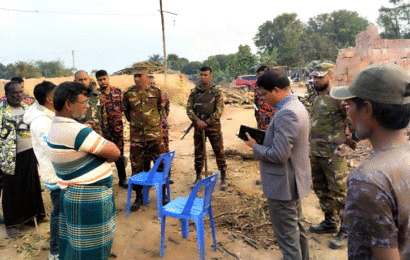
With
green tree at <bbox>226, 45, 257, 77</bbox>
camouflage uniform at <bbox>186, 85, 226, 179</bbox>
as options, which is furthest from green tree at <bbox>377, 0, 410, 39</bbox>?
camouflage uniform at <bbox>186, 85, 226, 179</bbox>

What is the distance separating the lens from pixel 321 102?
11.8 feet

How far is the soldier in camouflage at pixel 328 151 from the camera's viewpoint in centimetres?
349

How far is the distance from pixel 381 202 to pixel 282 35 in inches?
2000

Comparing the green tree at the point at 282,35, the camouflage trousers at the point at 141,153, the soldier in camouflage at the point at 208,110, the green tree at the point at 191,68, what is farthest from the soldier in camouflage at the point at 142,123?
the green tree at the point at 191,68

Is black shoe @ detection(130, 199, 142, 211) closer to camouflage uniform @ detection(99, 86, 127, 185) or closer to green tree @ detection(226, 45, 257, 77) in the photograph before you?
camouflage uniform @ detection(99, 86, 127, 185)

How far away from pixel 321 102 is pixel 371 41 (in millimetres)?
6428

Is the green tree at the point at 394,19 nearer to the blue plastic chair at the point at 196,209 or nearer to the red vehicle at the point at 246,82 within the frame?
the red vehicle at the point at 246,82

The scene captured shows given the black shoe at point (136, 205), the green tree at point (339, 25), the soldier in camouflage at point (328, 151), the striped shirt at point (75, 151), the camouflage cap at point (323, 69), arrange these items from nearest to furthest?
the striped shirt at point (75, 151) < the soldier in camouflage at point (328, 151) < the camouflage cap at point (323, 69) < the black shoe at point (136, 205) < the green tree at point (339, 25)

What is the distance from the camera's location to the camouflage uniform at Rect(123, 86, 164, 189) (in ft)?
14.9

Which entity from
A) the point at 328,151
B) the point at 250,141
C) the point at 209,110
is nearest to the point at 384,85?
the point at 250,141

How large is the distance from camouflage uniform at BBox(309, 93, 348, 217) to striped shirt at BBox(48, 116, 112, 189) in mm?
2562

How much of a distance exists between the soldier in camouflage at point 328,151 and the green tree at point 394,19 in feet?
135

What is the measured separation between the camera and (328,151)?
11.5 ft

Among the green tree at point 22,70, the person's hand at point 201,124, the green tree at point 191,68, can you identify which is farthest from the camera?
the green tree at point 191,68
